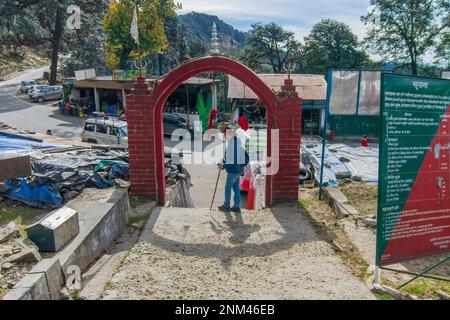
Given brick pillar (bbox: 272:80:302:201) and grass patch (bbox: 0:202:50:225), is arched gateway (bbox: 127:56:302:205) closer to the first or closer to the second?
brick pillar (bbox: 272:80:302:201)

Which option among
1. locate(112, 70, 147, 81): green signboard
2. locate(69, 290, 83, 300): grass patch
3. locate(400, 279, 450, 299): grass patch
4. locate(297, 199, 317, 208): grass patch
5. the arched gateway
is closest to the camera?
locate(69, 290, 83, 300): grass patch

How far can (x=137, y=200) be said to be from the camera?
744 centimetres

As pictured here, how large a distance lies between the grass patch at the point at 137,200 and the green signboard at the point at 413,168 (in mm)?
4555

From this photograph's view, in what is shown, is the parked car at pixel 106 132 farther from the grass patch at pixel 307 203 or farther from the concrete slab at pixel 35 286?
the concrete slab at pixel 35 286

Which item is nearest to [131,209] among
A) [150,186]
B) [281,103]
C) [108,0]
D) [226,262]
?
[150,186]

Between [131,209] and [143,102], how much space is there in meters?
2.06

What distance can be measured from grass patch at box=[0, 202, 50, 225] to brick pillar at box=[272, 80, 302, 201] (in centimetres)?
434

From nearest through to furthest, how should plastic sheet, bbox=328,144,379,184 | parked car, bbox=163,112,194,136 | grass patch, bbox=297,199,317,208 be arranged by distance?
1. grass patch, bbox=297,199,317,208
2. plastic sheet, bbox=328,144,379,184
3. parked car, bbox=163,112,194,136

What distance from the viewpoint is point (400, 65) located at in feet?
112

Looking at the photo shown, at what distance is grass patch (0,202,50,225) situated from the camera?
5.95 metres

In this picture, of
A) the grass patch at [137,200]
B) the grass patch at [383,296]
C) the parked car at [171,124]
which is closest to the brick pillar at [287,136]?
the grass patch at [137,200]

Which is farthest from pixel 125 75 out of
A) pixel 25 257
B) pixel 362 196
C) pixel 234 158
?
pixel 25 257

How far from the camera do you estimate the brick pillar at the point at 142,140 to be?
7.23 metres

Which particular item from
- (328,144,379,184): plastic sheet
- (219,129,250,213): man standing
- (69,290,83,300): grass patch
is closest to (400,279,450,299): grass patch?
(219,129,250,213): man standing
